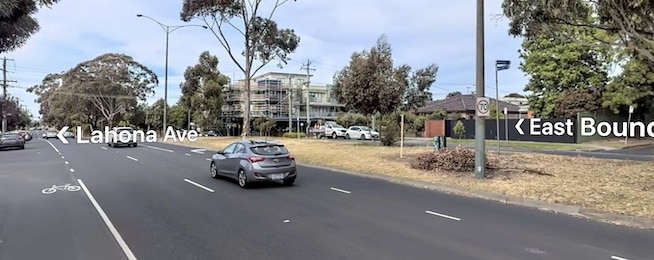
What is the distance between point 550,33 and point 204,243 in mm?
14218

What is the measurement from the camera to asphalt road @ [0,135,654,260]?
22.7 feet

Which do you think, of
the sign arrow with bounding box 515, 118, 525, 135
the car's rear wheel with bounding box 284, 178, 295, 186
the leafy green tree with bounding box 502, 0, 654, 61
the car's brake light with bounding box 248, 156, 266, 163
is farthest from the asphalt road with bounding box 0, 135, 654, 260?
the sign arrow with bounding box 515, 118, 525, 135

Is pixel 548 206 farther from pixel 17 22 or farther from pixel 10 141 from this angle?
pixel 10 141

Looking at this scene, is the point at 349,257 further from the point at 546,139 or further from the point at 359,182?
the point at 546,139

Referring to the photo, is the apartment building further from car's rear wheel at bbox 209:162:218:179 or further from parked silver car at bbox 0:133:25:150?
car's rear wheel at bbox 209:162:218:179

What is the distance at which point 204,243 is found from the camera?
24.2ft

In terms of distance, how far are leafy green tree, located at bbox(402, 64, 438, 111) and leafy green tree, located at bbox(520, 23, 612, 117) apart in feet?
30.0

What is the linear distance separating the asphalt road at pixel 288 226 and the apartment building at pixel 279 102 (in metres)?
78.2

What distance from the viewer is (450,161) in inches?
638

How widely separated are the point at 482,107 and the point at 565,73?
3289 cm

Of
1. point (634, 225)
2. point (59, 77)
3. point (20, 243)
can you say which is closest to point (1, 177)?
point (20, 243)

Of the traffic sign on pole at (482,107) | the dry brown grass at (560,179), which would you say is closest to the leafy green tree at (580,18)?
the traffic sign on pole at (482,107)

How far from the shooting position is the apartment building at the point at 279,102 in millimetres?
93188

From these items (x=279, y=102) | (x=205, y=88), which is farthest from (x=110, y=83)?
(x=279, y=102)
